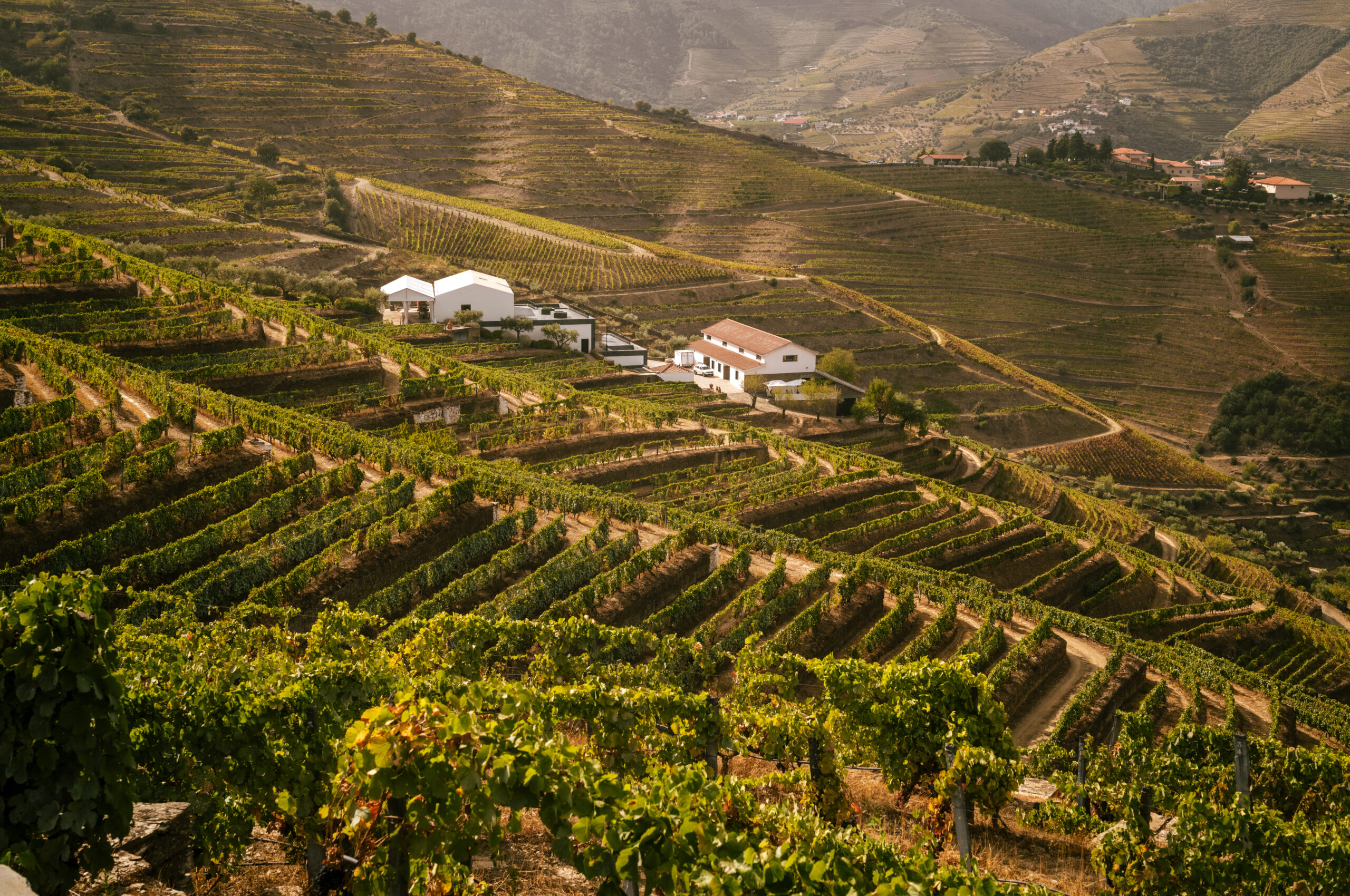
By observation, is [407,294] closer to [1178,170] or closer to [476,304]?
[476,304]

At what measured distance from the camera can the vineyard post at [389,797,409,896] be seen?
344 inches

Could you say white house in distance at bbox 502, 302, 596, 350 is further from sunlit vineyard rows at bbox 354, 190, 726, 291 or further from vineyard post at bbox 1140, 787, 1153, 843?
vineyard post at bbox 1140, 787, 1153, 843

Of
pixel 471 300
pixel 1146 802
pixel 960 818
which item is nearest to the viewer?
pixel 960 818

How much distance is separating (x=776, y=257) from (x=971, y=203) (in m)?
40.4

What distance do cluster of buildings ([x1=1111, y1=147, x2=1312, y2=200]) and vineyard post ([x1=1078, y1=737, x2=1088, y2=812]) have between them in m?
148

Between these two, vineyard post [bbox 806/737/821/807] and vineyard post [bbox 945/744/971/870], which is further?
vineyard post [bbox 806/737/821/807]

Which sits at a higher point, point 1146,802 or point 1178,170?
point 1178,170

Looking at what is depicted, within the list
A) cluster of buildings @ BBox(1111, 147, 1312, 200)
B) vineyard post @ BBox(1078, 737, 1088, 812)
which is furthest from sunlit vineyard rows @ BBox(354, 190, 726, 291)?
cluster of buildings @ BBox(1111, 147, 1312, 200)

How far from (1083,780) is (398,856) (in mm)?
16078

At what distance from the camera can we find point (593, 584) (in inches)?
1025

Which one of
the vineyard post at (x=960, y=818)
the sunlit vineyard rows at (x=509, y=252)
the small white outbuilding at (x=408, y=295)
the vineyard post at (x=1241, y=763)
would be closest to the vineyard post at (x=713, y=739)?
the vineyard post at (x=960, y=818)

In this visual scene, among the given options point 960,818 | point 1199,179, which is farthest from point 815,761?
point 1199,179

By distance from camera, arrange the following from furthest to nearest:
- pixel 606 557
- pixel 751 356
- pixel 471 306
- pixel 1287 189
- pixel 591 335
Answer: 1. pixel 1287 189
2. pixel 751 356
3. pixel 591 335
4. pixel 471 306
5. pixel 606 557

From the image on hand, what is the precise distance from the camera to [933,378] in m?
87.2
